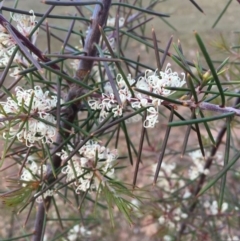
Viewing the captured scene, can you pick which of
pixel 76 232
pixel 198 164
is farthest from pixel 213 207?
pixel 76 232

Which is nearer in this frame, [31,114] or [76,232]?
[31,114]

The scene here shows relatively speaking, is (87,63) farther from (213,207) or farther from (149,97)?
(213,207)

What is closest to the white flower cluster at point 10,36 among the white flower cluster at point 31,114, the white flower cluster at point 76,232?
the white flower cluster at point 31,114

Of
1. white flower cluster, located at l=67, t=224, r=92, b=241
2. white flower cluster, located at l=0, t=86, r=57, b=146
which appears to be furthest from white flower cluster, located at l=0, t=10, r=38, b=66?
white flower cluster, located at l=67, t=224, r=92, b=241

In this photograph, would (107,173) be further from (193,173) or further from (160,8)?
(160,8)

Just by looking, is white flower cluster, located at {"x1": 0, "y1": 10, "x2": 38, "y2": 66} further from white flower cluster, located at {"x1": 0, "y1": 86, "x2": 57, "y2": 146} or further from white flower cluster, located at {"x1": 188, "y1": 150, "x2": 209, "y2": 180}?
white flower cluster, located at {"x1": 188, "y1": 150, "x2": 209, "y2": 180}
